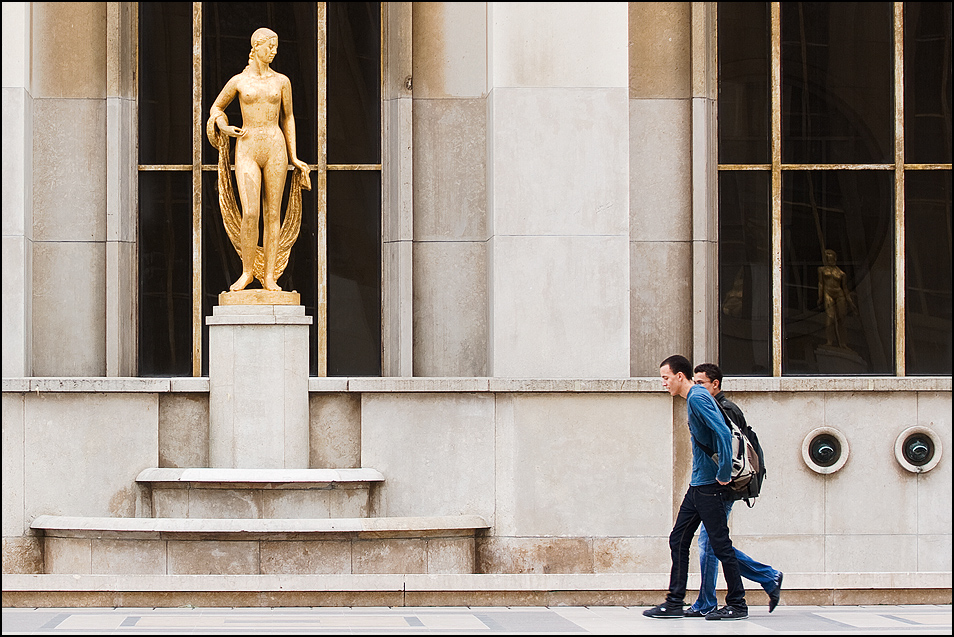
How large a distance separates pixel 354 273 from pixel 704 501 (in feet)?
24.4

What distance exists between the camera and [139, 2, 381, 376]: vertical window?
49.9ft

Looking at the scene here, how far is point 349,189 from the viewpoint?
15398mm

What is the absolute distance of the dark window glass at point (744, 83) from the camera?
15211 mm

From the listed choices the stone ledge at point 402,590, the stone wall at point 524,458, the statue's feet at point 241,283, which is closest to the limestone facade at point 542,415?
the stone wall at point 524,458

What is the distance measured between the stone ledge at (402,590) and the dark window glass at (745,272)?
17.9 ft

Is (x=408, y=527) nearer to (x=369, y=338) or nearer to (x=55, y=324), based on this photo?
(x=369, y=338)

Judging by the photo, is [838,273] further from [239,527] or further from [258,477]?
[239,527]

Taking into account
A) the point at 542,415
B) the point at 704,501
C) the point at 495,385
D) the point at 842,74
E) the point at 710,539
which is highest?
the point at 842,74

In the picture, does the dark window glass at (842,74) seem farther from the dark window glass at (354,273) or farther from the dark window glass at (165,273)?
the dark window glass at (165,273)

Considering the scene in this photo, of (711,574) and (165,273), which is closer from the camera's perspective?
(711,574)

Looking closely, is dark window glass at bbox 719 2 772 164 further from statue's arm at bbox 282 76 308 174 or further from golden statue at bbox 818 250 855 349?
statue's arm at bbox 282 76 308 174

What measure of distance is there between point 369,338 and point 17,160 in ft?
15.5

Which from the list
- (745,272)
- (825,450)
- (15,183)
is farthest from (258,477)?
(745,272)

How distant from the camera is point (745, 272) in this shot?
49.9 feet
